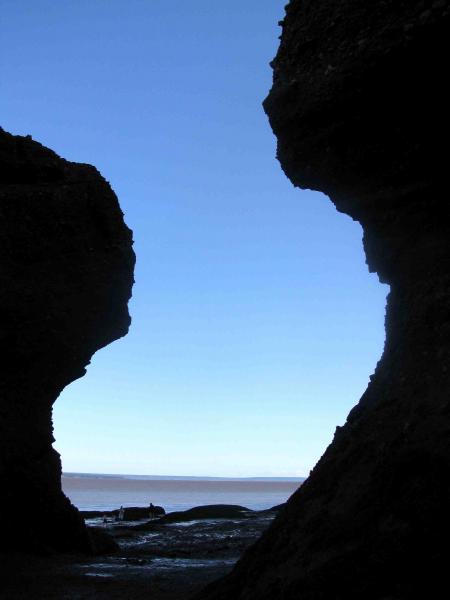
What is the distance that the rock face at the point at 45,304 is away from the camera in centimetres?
1303

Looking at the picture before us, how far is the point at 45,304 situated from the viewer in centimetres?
1355

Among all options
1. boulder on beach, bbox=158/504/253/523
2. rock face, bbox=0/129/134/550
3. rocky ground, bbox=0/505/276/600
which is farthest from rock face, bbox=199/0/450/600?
boulder on beach, bbox=158/504/253/523

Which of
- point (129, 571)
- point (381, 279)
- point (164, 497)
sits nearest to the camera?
point (381, 279)

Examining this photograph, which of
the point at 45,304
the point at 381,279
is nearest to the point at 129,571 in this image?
the point at 45,304

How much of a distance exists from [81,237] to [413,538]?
1137cm

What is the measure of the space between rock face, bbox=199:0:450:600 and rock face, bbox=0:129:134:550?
23.7 feet

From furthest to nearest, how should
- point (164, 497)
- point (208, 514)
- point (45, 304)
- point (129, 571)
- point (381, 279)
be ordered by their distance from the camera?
point (164, 497) < point (208, 514) < point (45, 304) < point (129, 571) < point (381, 279)

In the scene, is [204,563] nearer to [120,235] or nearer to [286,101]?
[120,235]

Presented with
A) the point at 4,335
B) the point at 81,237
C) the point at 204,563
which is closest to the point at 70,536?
the point at 204,563

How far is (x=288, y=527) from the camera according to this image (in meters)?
6.30

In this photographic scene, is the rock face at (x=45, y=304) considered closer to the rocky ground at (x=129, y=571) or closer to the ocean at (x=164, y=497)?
the rocky ground at (x=129, y=571)

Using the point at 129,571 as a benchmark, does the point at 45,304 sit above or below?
above

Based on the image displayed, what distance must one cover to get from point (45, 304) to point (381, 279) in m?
7.91

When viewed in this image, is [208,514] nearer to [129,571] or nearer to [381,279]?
[129,571]
